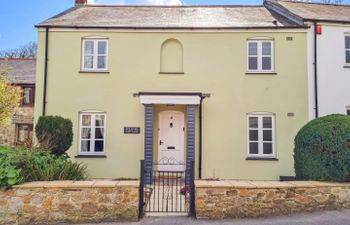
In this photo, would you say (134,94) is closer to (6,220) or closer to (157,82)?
(157,82)

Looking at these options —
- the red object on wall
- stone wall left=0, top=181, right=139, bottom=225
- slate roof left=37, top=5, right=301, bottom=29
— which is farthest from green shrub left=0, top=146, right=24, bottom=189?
the red object on wall

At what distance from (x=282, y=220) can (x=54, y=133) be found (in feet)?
24.7

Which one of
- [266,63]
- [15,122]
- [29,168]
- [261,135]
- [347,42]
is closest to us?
[29,168]

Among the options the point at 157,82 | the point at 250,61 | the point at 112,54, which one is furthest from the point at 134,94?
the point at 250,61

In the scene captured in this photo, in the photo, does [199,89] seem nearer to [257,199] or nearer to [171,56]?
[171,56]

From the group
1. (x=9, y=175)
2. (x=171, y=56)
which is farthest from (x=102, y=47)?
(x=9, y=175)

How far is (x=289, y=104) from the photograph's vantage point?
13.3 m

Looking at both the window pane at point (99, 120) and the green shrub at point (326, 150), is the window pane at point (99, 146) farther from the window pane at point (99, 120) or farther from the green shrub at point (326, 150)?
the green shrub at point (326, 150)

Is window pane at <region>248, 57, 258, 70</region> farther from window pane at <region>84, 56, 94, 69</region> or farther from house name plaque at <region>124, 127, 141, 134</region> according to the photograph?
window pane at <region>84, 56, 94, 69</region>

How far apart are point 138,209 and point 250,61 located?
909 centimetres

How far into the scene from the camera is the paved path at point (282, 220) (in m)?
6.52

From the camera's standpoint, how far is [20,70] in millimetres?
26031

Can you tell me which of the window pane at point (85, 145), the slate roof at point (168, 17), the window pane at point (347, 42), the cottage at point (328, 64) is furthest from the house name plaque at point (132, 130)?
the window pane at point (347, 42)

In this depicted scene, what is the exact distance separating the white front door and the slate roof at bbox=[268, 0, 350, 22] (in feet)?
23.1
